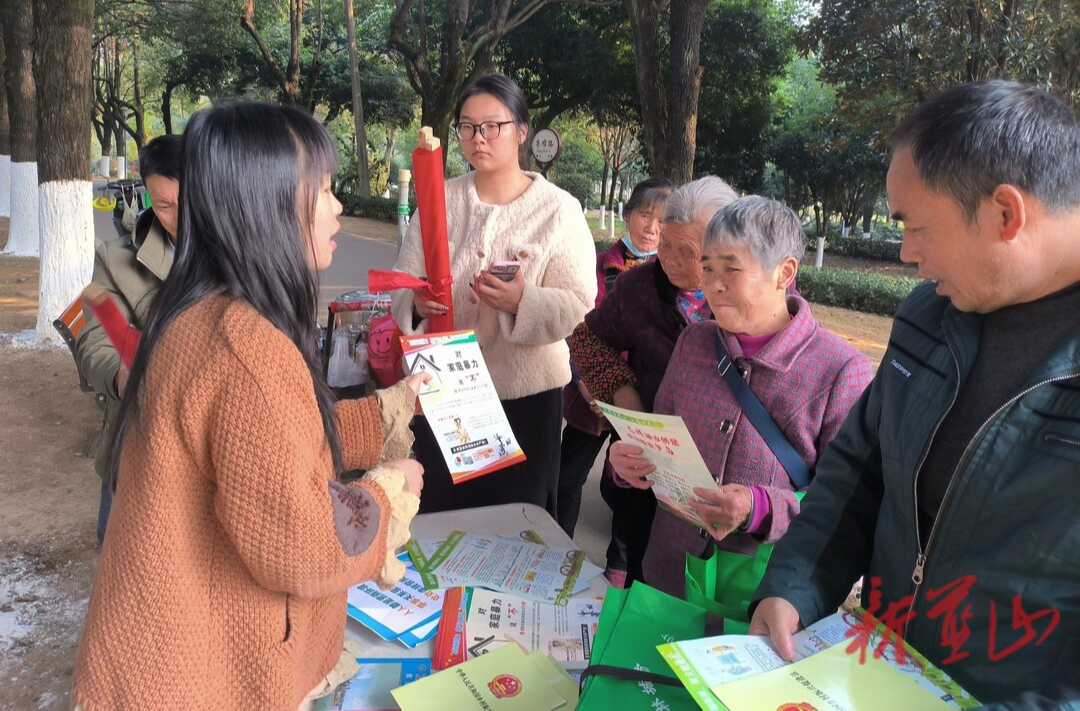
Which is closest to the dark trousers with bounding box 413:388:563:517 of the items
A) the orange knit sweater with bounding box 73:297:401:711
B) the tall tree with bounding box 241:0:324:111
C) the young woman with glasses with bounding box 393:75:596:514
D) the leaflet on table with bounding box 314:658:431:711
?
the young woman with glasses with bounding box 393:75:596:514

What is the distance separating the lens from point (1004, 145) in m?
1.04

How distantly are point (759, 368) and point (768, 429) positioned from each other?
0.14 meters

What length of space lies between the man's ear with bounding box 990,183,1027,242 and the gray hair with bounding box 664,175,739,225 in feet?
3.32

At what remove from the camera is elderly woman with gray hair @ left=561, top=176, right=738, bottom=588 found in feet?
6.91

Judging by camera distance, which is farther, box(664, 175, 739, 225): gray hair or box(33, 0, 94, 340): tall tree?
box(33, 0, 94, 340): tall tree

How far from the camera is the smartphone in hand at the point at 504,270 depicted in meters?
2.19

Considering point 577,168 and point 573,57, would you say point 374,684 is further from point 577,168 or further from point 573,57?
point 577,168

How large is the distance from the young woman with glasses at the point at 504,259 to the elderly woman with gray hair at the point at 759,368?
0.67 metres

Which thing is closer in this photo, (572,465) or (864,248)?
(572,465)

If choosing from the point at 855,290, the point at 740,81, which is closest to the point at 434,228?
the point at 855,290

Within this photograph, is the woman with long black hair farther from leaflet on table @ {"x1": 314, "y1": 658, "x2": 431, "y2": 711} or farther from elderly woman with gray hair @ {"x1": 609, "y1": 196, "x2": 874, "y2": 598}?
elderly woman with gray hair @ {"x1": 609, "y1": 196, "x2": 874, "y2": 598}

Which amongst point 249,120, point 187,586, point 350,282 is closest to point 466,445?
point 187,586

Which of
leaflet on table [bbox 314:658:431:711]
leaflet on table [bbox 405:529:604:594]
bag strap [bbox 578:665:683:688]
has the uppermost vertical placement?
bag strap [bbox 578:665:683:688]

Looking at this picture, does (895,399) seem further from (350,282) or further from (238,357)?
(350,282)
